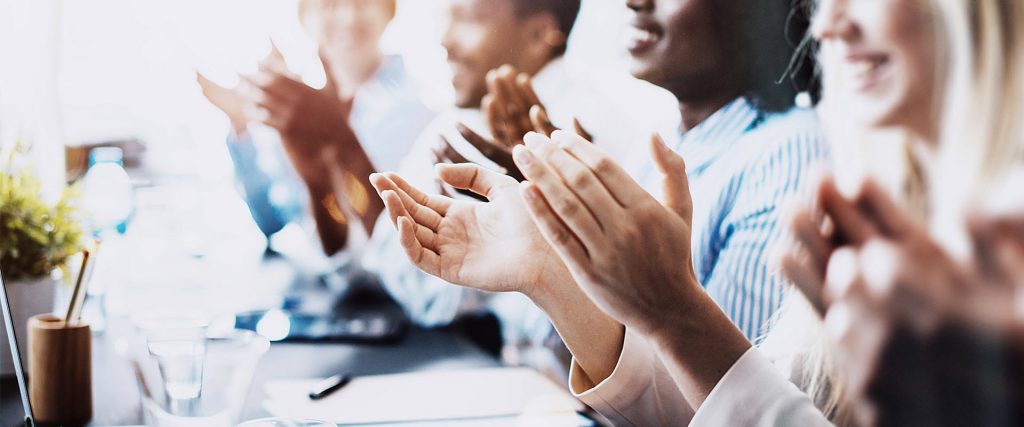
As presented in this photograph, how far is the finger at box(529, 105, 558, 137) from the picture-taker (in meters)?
1.26

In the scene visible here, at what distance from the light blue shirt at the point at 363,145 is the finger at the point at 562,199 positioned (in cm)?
103

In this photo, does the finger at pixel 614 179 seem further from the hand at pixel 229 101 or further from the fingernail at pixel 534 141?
the hand at pixel 229 101

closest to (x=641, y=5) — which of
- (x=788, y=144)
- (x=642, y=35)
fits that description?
(x=642, y=35)

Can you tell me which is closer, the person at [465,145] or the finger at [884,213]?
the finger at [884,213]

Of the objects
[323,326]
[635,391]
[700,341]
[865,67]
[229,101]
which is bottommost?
[323,326]

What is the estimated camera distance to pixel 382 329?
128cm

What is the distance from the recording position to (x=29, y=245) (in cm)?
104

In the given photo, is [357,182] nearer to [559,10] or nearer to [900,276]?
[559,10]

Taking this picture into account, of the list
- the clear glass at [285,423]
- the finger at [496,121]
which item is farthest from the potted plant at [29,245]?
the finger at [496,121]

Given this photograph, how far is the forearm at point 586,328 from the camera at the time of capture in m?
0.82

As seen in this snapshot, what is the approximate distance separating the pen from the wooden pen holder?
245 mm

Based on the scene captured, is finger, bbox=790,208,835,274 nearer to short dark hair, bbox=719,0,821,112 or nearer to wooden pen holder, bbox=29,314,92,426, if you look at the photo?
short dark hair, bbox=719,0,821,112

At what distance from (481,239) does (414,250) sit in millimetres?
77

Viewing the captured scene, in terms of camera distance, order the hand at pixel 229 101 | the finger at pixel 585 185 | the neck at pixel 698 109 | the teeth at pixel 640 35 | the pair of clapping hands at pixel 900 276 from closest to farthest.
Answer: the pair of clapping hands at pixel 900 276 < the finger at pixel 585 185 < the neck at pixel 698 109 < the teeth at pixel 640 35 < the hand at pixel 229 101
